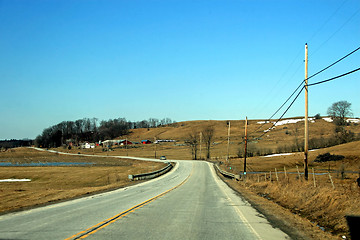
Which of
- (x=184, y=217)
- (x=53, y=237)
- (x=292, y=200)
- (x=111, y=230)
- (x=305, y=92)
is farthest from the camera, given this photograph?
(x=305, y=92)

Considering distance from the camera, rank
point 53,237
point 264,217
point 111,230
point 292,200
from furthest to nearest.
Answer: point 292,200
point 264,217
point 111,230
point 53,237

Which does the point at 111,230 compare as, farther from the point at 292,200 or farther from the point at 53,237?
the point at 292,200

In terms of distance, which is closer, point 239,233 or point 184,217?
point 239,233

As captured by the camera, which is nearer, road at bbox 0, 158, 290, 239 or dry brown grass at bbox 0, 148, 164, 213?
road at bbox 0, 158, 290, 239

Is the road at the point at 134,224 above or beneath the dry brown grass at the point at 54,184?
above

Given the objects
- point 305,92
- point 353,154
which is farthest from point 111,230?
point 353,154

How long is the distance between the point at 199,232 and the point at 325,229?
4.62 metres

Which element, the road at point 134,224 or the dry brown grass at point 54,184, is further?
the dry brown grass at point 54,184

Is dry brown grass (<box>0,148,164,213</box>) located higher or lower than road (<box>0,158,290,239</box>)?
lower

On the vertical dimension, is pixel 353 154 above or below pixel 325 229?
above

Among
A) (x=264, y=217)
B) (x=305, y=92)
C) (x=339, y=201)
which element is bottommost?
(x=264, y=217)

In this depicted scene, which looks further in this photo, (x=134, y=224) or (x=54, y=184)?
(x=54, y=184)

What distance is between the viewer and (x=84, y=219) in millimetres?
10922

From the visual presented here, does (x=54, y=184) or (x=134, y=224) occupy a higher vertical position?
(x=134, y=224)
